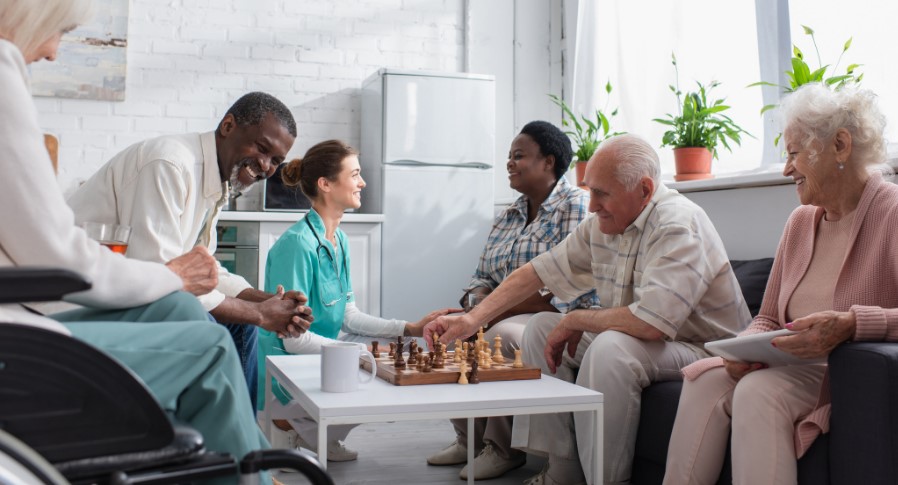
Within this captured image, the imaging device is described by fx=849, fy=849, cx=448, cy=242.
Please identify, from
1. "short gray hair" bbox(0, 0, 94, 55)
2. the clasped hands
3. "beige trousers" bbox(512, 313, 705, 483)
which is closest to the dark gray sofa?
"beige trousers" bbox(512, 313, 705, 483)

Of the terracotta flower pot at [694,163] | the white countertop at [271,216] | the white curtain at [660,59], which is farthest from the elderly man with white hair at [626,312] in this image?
the white countertop at [271,216]

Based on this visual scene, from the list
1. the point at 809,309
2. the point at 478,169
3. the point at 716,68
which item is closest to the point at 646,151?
the point at 809,309

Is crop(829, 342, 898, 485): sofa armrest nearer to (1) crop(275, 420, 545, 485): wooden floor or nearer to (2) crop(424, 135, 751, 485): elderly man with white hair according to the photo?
(2) crop(424, 135, 751, 485): elderly man with white hair

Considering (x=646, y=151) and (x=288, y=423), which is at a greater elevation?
(x=646, y=151)

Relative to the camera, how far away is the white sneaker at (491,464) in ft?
8.97

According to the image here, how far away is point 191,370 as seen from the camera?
1.29 metres

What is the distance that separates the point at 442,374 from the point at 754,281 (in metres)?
1.14

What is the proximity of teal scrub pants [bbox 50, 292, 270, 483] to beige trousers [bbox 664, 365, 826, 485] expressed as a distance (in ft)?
3.60

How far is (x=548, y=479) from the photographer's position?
8.02 ft

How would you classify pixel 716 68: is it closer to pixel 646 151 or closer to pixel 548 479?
pixel 646 151

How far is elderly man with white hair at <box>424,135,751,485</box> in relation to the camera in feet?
7.50

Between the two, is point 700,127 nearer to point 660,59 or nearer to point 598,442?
point 660,59

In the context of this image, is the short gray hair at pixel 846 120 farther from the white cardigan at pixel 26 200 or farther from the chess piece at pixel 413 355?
the white cardigan at pixel 26 200

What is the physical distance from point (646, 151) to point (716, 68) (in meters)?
→ 1.74
